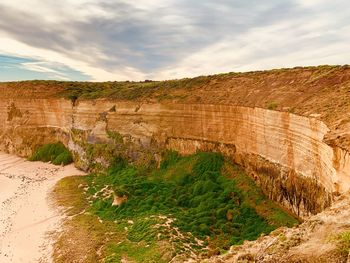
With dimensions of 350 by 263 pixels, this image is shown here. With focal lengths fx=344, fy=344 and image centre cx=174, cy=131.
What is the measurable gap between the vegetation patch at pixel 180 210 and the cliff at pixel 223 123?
113 centimetres

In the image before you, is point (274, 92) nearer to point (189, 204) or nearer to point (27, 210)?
point (189, 204)

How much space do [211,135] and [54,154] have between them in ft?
71.5

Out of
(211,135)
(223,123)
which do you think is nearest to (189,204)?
(211,135)

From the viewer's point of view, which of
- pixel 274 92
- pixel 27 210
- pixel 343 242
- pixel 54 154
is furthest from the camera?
pixel 54 154

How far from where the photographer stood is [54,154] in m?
39.6

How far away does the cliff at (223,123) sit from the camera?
15109 mm

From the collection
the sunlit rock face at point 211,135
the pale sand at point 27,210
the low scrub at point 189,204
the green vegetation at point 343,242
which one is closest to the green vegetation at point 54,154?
the pale sand at point 27,210

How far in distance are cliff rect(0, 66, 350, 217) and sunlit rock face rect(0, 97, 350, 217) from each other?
0.06m

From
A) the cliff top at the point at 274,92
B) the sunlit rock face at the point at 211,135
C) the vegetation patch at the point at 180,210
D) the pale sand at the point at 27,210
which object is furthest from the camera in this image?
the pale sand at the point at 27,210

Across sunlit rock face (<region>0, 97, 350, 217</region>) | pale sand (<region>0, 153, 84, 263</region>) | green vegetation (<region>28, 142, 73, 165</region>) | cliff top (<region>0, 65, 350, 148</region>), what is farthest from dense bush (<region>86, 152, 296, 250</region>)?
green vegetation (<region>28, 142, 73, 165</region>)

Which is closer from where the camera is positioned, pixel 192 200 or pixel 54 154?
pixel 192 200

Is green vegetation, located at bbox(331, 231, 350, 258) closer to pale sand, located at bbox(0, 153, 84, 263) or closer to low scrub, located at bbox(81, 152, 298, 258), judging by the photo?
low scrub, located at bbox(81, 152, 298, 258)

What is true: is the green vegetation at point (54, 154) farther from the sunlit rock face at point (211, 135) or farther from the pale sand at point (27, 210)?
the sunlit rock face at point (211, 135)

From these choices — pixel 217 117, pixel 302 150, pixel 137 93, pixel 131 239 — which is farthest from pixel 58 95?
pixel 302 150
